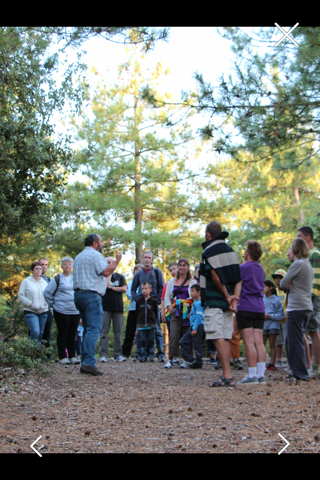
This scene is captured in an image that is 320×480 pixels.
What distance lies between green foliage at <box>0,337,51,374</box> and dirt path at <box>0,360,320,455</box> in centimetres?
31

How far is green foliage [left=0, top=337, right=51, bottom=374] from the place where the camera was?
7.12 m

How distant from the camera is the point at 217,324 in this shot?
6.11 m

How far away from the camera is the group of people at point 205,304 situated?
6191 mm

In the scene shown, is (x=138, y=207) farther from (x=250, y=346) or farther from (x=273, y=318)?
(x=250, y=346)

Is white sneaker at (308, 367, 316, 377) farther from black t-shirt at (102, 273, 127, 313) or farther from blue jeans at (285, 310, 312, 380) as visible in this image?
black t-shirt at (102, 273, 127, 313)

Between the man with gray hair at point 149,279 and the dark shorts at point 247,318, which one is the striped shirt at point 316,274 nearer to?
the dark shorts at point 247,318

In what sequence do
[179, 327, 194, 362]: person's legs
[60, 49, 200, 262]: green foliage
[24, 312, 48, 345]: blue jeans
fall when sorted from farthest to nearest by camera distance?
[60, 49, 200, 262]: green foliage → [24, 312, 48, 345]: blue jeans → [179, 327, 194, 362]: person's legs

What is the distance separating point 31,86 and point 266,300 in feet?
18.4

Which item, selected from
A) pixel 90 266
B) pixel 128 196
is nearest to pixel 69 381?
pixel 90 266

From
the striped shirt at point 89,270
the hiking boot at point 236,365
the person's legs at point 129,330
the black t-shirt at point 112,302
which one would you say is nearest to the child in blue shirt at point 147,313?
the black t-shirt at point 112,302

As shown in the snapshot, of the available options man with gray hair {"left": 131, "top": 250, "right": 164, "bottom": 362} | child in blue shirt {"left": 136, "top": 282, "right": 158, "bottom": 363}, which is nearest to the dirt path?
child in blue shirt {"left": 136, "top": 282, "right": 158, "bottom": 363}

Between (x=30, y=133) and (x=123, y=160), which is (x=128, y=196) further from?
(x=30, y=133)
